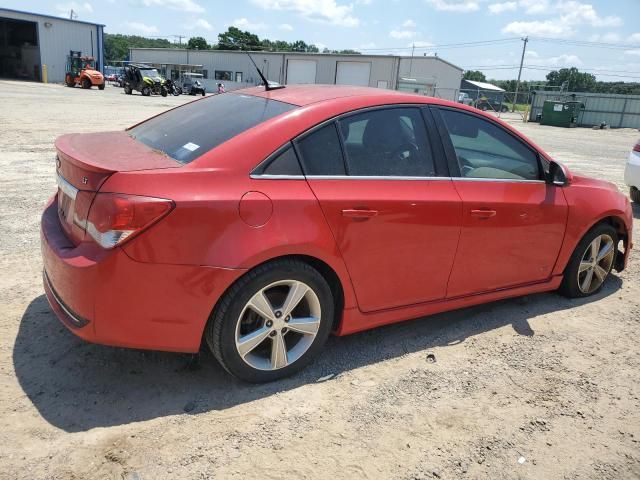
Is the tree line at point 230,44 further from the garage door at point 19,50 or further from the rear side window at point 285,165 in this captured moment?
the rear side window at point 285,165

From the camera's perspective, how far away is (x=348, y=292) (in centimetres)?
311

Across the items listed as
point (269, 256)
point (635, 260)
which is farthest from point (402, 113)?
point (635, 260)

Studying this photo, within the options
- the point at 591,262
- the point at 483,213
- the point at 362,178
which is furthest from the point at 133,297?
the point at 591,262

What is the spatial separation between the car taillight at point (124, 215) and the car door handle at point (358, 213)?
0.98 m

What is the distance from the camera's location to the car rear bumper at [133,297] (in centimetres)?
250

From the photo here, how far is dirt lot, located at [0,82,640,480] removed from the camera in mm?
2441

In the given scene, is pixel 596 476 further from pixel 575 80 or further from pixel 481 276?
pixel 575 80

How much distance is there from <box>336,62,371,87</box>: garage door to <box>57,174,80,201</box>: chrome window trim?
156ft

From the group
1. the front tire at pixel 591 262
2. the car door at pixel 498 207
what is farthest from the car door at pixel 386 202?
the front tire at pixel 591 262

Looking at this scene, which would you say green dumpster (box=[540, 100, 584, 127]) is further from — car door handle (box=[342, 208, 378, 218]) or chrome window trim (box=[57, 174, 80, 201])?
chrome window trim (box=[57, 174, 80, 201])

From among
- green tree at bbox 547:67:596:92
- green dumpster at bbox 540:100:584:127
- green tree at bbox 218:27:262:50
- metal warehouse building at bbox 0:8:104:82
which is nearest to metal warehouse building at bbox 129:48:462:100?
green dumpster at bbox 540:100:584:127

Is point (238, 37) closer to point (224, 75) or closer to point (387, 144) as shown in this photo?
point (224, 75)

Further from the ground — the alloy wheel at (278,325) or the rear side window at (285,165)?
the rear side window at (285,165)

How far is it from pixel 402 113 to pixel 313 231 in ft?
3.68
